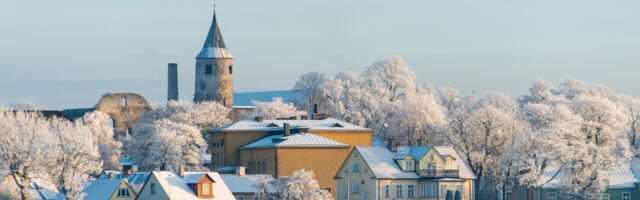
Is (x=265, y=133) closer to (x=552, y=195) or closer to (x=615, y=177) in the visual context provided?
(x=552, y=195)

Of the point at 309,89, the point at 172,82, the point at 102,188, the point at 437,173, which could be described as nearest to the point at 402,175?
the point at 437,173

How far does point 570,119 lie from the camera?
11262 cm

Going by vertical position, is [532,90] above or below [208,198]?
above

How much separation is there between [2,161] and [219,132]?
85.6ft

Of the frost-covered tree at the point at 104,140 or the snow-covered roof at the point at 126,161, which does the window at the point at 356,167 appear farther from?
the snow-covered roof at the point at 126,161

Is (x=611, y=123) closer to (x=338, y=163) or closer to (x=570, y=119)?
(x=570, y=119)

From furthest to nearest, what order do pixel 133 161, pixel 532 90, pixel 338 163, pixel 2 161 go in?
pixel 532 90 → pixel 133 161 → pixel 338 163 → pixel 2 161

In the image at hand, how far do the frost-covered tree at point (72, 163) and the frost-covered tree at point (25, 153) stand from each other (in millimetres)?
696

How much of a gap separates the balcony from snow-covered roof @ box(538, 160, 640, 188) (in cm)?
646

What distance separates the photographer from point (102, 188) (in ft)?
322

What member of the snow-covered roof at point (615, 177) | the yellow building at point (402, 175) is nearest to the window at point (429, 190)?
the yellow building at point (402, 175)

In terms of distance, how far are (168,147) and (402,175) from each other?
23556 mm

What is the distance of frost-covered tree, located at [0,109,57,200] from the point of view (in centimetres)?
9331

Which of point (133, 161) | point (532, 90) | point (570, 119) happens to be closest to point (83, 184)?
point (133, 161)
